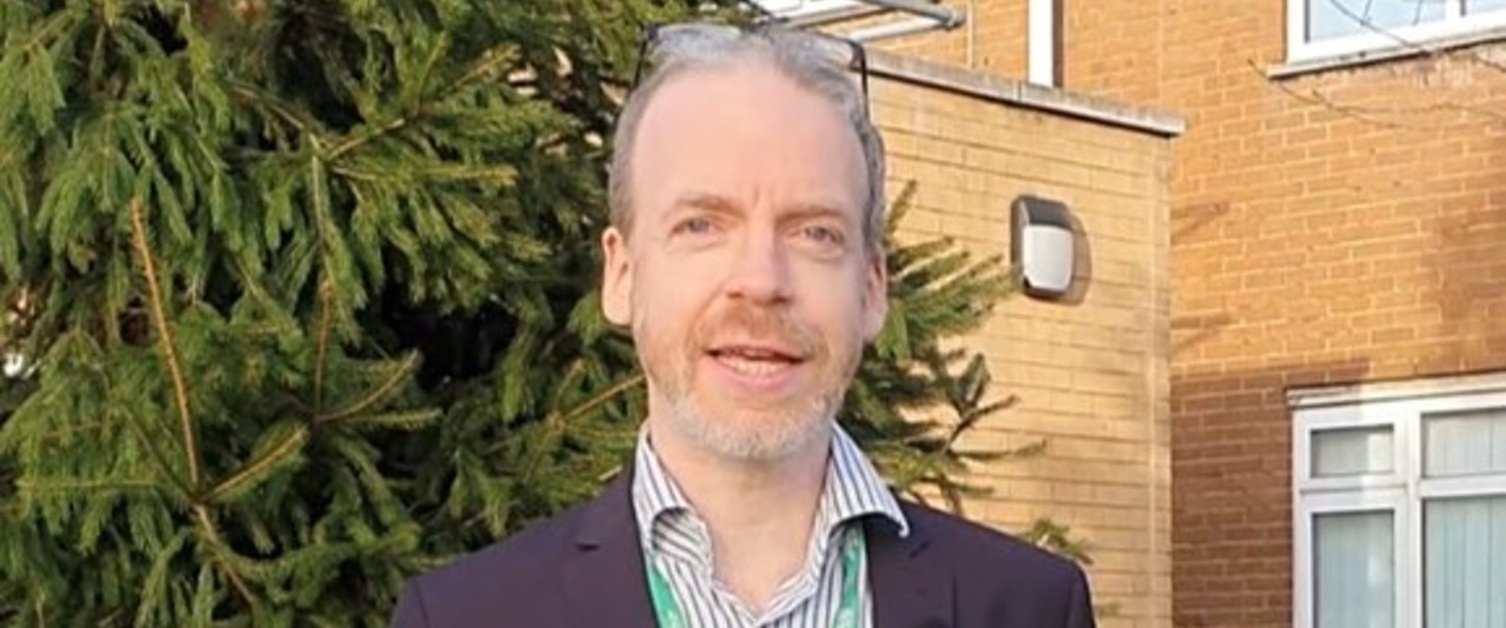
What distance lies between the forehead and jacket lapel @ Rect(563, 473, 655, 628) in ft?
0.92

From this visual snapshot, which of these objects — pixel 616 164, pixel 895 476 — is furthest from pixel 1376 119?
pixel 616 164

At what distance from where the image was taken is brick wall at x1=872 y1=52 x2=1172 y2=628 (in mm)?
11055

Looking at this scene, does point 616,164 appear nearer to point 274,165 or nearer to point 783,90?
point 783,90

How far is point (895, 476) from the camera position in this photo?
5852mm

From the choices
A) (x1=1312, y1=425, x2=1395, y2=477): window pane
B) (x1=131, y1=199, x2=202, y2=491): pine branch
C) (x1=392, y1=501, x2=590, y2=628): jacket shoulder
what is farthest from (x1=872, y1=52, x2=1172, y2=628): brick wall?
(x1=392, y1=501, x2=590, y2=628): jacket shoulder

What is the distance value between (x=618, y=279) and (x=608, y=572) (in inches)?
10.3

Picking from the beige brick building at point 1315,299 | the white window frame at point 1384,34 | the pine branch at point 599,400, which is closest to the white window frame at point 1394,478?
the beige brick building at point 1315,299

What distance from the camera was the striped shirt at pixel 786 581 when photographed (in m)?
2.90

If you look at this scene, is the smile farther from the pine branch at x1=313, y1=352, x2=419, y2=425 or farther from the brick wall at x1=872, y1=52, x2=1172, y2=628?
the brick wall at x1=872, y1=52, x2=1172, y2=628

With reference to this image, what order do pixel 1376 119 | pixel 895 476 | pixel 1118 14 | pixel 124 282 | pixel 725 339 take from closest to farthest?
pixel 725 339, pixel 124 282, pixel 895 476, pixel 1376 119, pixel 1118 14

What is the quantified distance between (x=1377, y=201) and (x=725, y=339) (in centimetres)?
1157

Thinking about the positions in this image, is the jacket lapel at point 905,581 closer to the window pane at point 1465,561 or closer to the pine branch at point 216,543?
the pine branch at point 216,543

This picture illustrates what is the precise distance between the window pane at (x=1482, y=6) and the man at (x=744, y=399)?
1095 cm

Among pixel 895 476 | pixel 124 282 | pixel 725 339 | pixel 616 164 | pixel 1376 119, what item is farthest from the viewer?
pixel 1376 119
